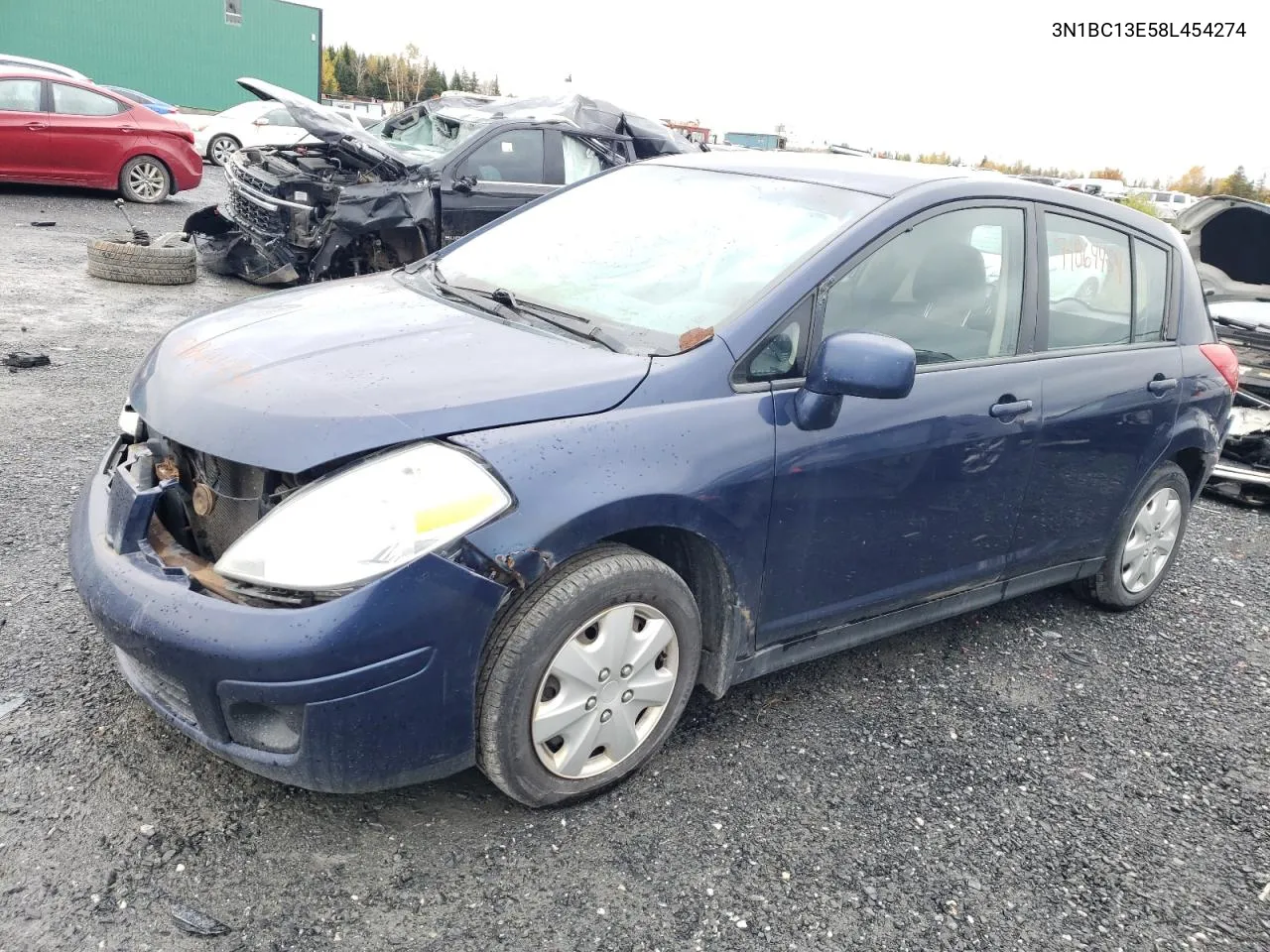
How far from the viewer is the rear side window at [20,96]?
39.2 ft

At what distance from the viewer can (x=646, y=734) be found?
270cm

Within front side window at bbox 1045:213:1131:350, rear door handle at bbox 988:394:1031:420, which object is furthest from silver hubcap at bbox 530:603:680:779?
front side window at bbox 1045:213:1131:350

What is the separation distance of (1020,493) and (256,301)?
2613mm

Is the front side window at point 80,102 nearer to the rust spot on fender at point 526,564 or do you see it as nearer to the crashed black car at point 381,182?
the crashed black car at point 381,182

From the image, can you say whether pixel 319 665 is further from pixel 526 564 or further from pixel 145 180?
pixel 145 180

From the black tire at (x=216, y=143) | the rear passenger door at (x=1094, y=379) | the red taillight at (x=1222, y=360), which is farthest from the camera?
the black tire at (x=216, y=143)

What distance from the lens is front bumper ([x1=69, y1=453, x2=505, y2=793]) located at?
212 centimetres

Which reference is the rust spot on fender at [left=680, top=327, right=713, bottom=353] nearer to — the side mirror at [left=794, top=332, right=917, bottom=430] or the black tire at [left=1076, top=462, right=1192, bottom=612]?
the side mirror at [left=794, top=332, right=917, bottom=430]

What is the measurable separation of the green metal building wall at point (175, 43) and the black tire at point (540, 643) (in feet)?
118

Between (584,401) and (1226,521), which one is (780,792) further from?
(1226,521)

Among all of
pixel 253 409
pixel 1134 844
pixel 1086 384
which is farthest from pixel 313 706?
pixel 1086 384

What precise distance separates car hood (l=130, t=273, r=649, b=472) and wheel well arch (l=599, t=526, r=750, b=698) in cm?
40

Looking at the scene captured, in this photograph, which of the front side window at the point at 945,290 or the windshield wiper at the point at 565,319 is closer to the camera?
the windshield wiper at the point at 565,319

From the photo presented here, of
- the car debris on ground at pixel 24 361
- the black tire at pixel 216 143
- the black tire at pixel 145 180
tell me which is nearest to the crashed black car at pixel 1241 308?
the car debris on ground at pixel 24 361
